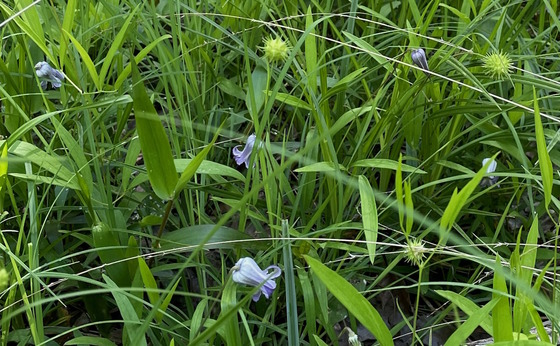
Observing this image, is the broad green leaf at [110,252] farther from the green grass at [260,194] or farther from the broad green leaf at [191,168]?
the broad green leaf at [191,168]

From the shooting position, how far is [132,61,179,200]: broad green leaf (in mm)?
944

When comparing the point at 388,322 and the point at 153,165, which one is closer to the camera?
the point at 153,165

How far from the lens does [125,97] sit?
44.7 inches

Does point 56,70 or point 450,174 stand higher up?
point 56,70

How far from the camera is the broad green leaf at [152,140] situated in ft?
3.10

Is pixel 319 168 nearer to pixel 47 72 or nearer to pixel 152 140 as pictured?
pixel 152 140

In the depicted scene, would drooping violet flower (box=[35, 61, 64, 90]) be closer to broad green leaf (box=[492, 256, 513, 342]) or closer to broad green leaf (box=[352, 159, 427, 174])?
broad green leaf (box=[352, 159, 427, 174])

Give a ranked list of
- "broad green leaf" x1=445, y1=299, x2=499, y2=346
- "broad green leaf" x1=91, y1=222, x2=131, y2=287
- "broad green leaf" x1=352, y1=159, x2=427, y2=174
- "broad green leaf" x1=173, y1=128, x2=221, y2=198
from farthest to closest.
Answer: "broad green leaf" x1=352, y1=159, x2=427, y2=174 → "broad green leaf" x1=91, y1=222, x2=131, y2=287 → "broad green leaf" x1=173, y1=128, x2=221, y2=198 → "broad green leaf" x1=445, y1=299, x2=499, y2=346

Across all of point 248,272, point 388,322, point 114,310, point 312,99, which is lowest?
point 388,322

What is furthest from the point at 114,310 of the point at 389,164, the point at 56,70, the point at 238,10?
the point at 238,10

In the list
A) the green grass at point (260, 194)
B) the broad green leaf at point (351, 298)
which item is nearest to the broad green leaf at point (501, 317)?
the green grass at point (260, 194)

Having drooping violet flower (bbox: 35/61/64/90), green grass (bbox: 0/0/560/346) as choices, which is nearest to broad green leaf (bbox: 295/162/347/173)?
green grass (bbox: 0/0/560/346)

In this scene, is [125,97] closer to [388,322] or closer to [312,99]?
[312,99]

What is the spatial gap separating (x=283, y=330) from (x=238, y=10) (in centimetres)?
74
